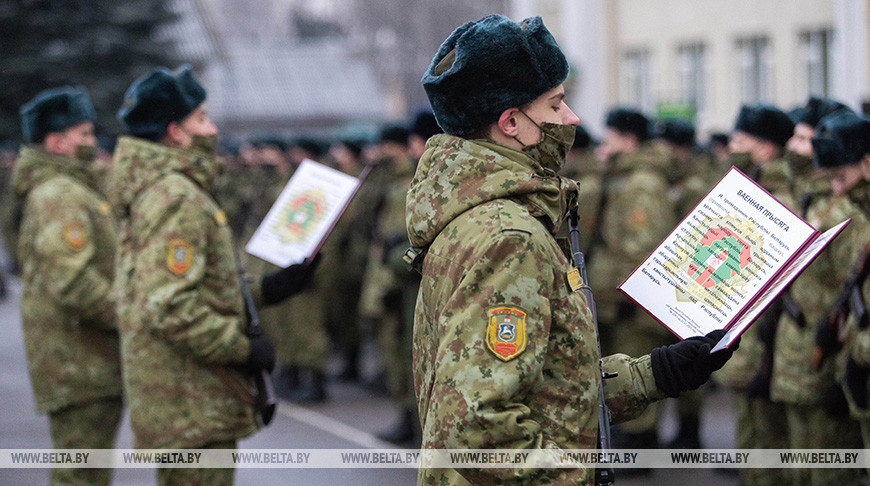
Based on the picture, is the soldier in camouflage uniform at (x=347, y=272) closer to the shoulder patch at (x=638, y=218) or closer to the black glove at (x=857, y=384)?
the shoulder patch at (x=638, y=218)

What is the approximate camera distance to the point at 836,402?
15.7 feet

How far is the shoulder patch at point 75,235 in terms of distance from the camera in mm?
5027

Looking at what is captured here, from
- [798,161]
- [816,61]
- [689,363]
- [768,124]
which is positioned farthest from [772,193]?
[816,61]

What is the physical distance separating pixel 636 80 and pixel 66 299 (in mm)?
23178

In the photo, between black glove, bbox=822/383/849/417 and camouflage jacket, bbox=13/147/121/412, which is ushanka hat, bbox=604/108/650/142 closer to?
black glove, bbox=822/383/849/417

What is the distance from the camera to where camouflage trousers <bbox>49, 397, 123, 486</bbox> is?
4922 millimetres

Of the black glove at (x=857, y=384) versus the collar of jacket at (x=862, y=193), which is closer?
the black glove at (x=857, y=384)

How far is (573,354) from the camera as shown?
2.44 metres

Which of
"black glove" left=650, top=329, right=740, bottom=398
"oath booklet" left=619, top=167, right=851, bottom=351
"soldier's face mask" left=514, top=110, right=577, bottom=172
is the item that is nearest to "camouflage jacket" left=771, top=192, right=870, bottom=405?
"oath booklet" left=619, top=167, right=851, bottom=351

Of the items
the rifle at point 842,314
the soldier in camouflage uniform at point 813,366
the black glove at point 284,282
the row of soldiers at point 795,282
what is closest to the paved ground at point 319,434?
the row of soldiers at point 795,282

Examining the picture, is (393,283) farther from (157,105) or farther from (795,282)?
(157,105)

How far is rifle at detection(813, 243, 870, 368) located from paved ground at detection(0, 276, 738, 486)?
2.20m

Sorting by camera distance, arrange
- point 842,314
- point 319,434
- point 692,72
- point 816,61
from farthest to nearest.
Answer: point 692,72, point 816,61, point 319,434, point 842,314

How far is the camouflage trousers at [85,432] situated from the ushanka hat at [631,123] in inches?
170
